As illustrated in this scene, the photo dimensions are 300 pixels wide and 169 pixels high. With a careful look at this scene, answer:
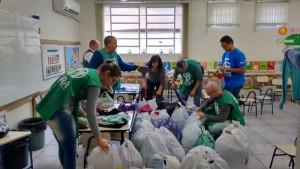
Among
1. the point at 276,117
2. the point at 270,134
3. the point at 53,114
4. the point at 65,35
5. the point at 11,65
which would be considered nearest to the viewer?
the point at 53,114

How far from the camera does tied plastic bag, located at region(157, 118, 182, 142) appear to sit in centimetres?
291

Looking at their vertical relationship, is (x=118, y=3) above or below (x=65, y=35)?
above

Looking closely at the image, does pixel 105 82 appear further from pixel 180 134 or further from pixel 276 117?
pixel 276 117

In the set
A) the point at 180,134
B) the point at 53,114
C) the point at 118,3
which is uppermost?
the point at 118,3

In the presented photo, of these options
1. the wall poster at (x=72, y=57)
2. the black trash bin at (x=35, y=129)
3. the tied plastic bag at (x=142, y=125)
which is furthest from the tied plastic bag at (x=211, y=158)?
the wall poster at (x=72, y=57)

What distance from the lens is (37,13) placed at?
13.8 feet

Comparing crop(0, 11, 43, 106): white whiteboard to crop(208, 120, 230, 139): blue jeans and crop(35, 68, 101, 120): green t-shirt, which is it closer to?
crop(35, 68, 101, 120): green t-shirt

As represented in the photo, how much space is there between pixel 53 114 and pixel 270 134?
11.6 feet

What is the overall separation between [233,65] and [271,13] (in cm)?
407

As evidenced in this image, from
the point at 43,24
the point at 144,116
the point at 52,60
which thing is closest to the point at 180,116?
the point at 144,116

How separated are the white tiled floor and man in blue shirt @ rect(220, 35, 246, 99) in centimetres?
87

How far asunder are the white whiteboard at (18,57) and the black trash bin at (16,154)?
2.39 ft

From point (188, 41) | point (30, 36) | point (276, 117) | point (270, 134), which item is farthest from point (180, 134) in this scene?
point (188, 41)

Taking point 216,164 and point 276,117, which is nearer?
point 216,164
